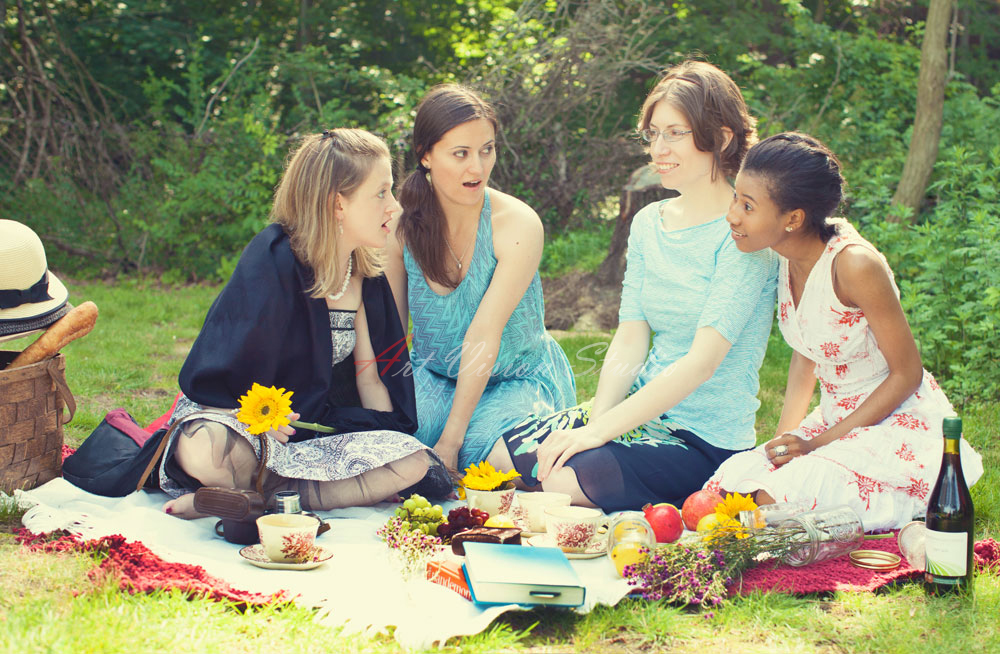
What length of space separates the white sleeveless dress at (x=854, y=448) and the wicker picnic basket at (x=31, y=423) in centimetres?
233

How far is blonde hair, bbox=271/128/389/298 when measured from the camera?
10.7 ft

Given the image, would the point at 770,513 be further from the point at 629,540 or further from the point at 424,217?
the point at 424,217

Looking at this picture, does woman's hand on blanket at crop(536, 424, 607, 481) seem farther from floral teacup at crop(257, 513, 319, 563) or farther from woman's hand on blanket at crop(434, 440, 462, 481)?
floral teacup at crop(257, 513, 319, 563)

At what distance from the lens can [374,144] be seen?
3314mm

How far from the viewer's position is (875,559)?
2.67 meters

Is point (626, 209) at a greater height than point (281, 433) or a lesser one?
greater

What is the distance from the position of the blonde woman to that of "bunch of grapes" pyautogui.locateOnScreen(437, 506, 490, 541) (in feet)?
1.44

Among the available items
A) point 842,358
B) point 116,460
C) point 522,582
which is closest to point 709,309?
point 842,358

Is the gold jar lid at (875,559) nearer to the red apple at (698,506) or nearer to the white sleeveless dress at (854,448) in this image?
the white sleeveless dress at (854,448)

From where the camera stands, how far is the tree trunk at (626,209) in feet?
22.9

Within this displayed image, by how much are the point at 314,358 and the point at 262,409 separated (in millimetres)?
467

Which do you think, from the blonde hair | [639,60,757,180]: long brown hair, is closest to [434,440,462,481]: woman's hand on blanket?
the blonde hair

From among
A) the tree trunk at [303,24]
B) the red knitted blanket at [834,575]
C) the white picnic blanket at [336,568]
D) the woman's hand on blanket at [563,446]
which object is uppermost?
the tree trunk at [303,24]

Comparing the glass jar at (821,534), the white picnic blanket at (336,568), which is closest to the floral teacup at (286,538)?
the white picnic blanket at (336,568)
